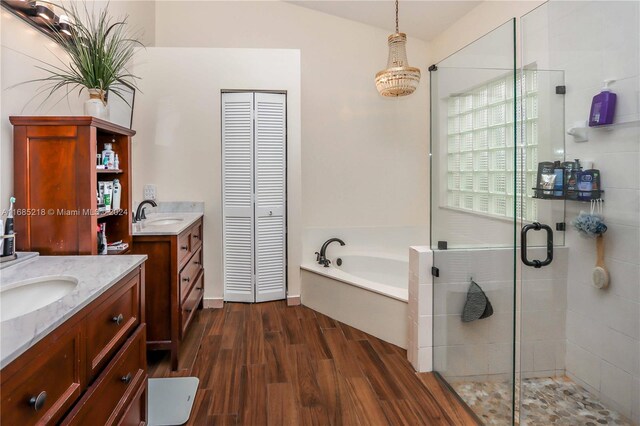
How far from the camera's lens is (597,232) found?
1906 mm

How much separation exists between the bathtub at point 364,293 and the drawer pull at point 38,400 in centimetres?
219

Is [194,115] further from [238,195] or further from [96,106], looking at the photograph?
[96,106]

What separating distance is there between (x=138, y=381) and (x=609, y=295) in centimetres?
224

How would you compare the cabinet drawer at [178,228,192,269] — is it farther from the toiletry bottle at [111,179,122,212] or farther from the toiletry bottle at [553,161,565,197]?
the toiletry bottle at [553,161,565,197]

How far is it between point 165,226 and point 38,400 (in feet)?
6.33

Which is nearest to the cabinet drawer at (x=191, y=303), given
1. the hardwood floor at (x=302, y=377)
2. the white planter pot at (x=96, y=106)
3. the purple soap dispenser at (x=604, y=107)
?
the hardwood floor at (x=302, y=377)

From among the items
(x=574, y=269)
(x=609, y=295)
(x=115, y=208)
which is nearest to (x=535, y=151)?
(x=574, y=269)

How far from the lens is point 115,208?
213cm

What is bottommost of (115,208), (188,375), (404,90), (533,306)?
(188,375)

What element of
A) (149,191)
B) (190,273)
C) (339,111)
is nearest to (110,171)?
(190,273)

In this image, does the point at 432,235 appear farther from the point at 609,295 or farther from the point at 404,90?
the point at 404,90

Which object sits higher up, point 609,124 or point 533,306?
point 609,124

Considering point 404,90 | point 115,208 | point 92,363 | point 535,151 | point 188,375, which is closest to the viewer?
point 92,363

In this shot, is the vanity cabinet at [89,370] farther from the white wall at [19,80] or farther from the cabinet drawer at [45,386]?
the white wall at [19,80]
